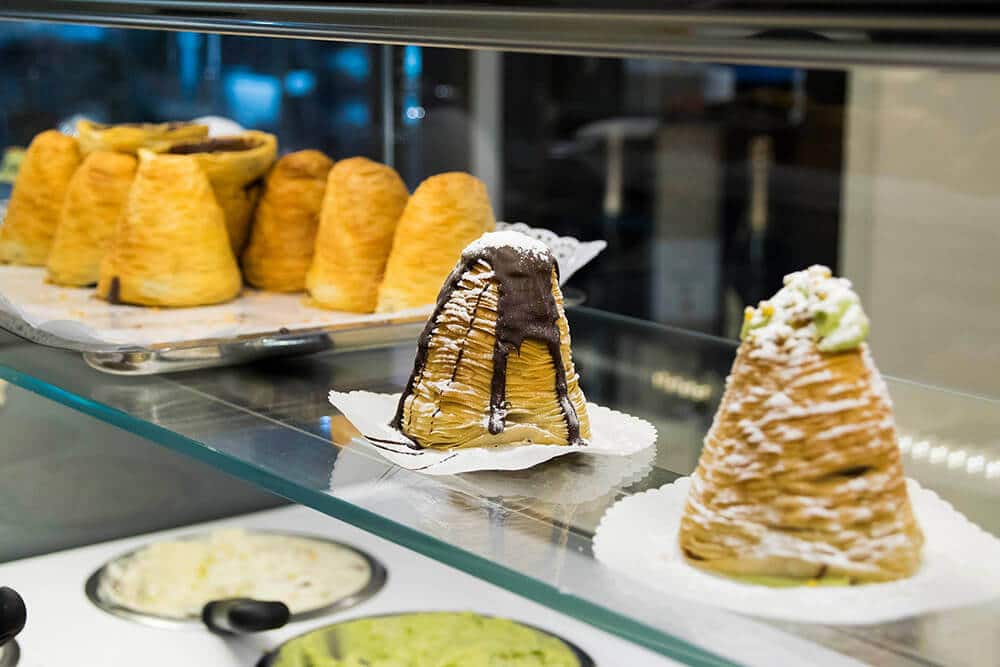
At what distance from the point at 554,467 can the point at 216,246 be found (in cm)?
64

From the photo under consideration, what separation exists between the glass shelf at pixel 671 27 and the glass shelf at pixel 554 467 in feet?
0.79

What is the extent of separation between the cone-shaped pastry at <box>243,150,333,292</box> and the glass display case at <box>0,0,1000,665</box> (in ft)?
0.36

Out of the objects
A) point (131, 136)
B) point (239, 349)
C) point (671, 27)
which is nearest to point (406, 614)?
point (239, 349)

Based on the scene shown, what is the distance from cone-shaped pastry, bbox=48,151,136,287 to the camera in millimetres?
1315

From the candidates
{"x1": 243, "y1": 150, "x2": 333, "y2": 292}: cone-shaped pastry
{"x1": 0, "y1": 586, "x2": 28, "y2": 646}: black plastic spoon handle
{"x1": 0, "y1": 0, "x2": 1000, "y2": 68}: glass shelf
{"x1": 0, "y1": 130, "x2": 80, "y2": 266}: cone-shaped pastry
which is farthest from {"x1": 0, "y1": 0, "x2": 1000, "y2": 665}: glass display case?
{"x1": 0, "y1": 130, "x2": 80, "y2": 266}: cone-shaped pastry

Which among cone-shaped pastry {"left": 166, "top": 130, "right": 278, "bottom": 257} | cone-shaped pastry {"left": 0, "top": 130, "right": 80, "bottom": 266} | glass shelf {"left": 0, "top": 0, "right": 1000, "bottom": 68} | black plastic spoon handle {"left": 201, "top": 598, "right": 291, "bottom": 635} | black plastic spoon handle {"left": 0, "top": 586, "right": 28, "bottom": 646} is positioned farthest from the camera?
cone-shaped pastry {"left": 0, "top": 130, "right": 80, "bottom": 266}

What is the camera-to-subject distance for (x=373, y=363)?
1.01 metres

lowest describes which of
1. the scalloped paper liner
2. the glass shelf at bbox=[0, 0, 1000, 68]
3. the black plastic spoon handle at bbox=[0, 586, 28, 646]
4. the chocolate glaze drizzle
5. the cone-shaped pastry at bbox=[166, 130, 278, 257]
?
the black plastic spoon handle at bbox=[0, 586, 28, 646]

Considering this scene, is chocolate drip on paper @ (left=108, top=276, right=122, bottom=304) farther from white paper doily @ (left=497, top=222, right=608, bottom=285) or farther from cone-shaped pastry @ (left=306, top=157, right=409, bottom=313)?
white paper doily @ (left=497, top=222, right=608, bottom=285)

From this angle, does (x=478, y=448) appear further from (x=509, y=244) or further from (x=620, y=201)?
(x=620, y=201)

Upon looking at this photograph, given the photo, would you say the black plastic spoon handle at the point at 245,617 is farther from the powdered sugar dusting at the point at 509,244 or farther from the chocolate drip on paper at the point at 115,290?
the powdered sugar dusting at the point at 509,244

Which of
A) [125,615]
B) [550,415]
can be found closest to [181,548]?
[125,615]

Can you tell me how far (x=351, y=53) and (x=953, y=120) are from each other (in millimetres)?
1110

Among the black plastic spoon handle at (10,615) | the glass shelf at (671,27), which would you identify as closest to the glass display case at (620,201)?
the glass shelf at (671,27)
